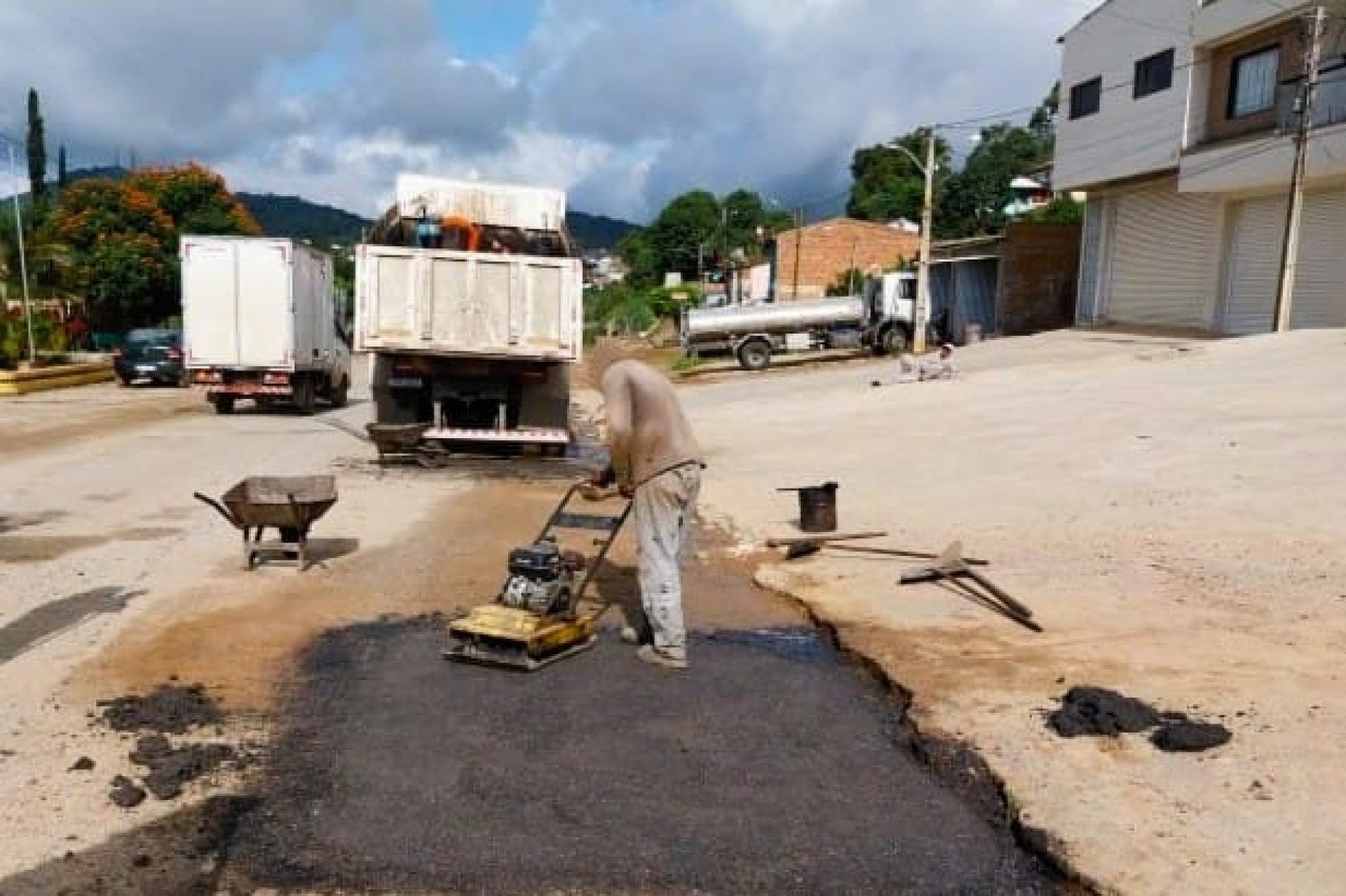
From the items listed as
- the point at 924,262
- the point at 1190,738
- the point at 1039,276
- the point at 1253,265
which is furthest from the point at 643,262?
the point at 1190,738

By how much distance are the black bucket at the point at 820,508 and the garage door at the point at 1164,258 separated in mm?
21601

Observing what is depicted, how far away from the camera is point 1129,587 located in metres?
6.88

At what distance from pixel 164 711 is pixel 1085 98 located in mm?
32119

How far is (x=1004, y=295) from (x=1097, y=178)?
19.1 feet

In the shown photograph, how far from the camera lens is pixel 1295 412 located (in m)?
12.2

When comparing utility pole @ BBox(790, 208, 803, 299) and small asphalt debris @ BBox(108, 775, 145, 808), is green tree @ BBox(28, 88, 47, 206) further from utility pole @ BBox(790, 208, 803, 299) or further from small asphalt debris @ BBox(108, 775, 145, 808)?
small asphalt debris @ BBox(108, 775, 145, 808)

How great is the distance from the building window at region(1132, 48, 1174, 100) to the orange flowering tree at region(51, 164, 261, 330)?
1161 inches

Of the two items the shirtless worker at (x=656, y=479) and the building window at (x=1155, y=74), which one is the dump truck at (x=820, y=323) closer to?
the building window at (x=1155, y=74)

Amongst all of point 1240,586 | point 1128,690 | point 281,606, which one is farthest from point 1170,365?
point 281,606

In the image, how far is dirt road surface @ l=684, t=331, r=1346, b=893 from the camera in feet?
12.6

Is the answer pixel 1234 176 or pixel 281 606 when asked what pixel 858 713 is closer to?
pixel 281 606

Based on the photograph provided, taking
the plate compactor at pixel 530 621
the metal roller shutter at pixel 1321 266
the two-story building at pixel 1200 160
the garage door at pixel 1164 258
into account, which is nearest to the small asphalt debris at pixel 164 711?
the plate compactor at pixel 530 621

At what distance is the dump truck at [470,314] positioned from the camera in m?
12.2

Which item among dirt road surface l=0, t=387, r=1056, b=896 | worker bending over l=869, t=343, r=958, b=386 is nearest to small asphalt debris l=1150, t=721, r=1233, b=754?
dirt road surface l=0, t=387, r=1056, b=896
